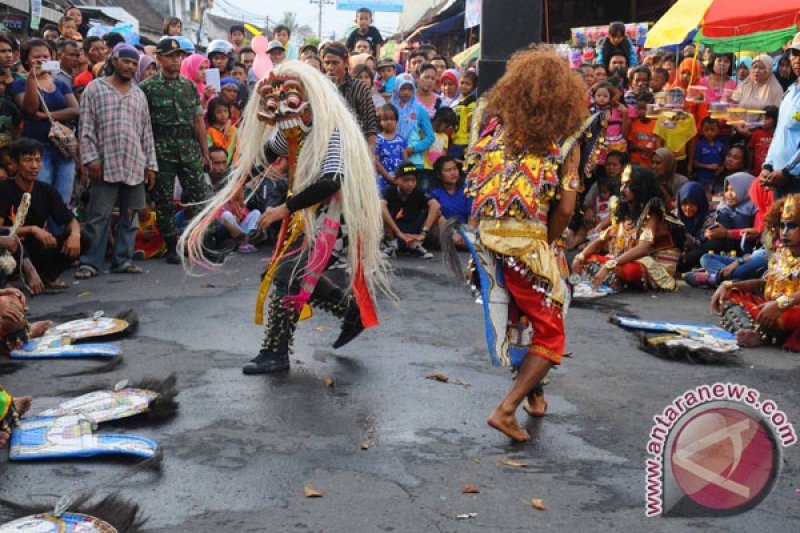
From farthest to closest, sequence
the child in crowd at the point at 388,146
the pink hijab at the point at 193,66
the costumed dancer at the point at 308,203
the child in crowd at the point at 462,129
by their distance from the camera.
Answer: the child in crowd at the point at 462,129 < the pink hijab at the point at 193,66 < the child in crowd at the point at 388,146 < the costumed dancer at the point at 308,203

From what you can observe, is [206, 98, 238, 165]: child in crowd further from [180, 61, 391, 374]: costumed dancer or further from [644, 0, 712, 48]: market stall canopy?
[180, 61, 391, 374]: costumed dancer

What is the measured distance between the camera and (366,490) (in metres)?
4.38

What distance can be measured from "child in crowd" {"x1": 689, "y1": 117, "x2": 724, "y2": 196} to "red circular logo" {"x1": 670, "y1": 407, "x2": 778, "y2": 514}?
26.2ft

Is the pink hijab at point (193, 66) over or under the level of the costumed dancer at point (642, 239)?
over

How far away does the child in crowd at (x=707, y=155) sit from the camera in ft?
37.7

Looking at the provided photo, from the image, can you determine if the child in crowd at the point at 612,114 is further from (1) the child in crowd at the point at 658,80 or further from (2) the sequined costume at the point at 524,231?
(2) the sequined costume at the point at 524,231

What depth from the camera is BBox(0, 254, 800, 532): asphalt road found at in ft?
13.7

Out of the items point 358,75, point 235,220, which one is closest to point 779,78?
point 358,75

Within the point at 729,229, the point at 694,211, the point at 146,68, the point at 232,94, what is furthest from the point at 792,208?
the point at 146,68

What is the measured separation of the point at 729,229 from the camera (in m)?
9.91

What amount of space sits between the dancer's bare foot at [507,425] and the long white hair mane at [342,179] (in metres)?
1.53

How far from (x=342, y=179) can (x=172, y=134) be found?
4615mm

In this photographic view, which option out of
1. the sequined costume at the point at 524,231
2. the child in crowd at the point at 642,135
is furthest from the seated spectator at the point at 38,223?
the child in crowd at the point at 642,135

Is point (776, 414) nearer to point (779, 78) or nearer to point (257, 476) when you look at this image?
point (257, 476)
